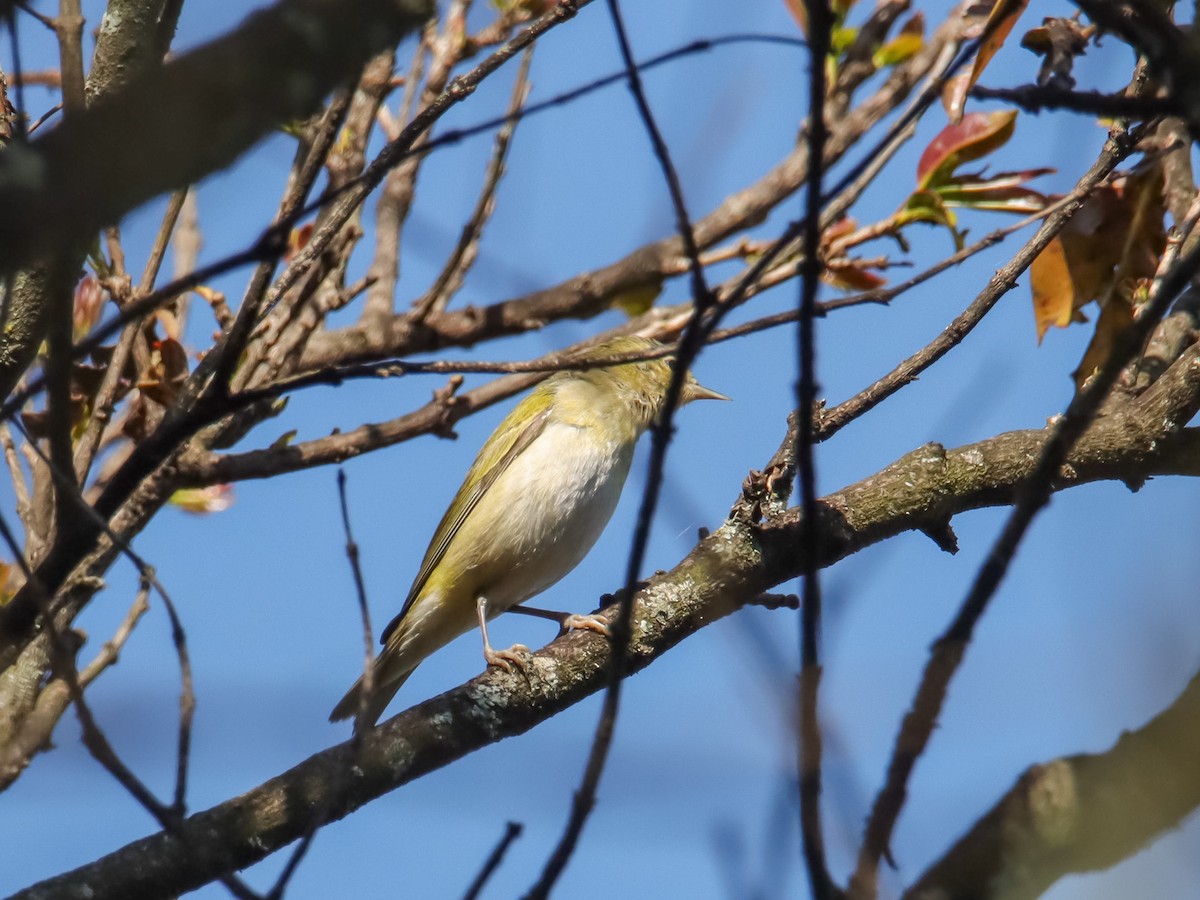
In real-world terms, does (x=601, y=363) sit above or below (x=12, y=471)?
below

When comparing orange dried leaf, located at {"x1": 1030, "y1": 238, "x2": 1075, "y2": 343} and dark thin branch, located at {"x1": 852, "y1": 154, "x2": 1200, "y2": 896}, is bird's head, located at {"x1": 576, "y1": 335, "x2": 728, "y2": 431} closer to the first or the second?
orange dried leaf, located at {"x1": 1030, "y1": 238, "x2": 1075, "y2": 343}

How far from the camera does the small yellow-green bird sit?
5.65 metres

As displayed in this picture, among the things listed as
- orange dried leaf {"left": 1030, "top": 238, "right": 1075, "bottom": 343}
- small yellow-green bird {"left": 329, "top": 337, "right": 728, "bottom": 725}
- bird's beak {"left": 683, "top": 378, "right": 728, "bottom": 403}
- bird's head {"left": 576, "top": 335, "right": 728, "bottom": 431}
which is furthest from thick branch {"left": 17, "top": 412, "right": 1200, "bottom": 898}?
bird's beak {"left": 683, "top": 378, "right": 728, "bottom": 403}

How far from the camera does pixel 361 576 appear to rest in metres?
2.33

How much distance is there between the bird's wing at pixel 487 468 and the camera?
592 cm

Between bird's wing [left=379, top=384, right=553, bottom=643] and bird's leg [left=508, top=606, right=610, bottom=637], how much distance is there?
460mm

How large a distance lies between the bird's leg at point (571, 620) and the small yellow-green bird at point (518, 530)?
4 centimetres

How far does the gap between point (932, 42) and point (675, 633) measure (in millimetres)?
3569

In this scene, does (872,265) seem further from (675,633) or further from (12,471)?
(12,471)

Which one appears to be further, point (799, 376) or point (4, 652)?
point (4, 652)

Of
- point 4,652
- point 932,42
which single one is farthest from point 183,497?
point 932,42

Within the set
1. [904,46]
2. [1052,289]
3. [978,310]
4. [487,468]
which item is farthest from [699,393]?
[978,310]

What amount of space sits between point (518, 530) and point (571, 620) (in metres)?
0.87

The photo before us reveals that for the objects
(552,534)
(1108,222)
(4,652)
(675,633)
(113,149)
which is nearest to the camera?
(113,149)
